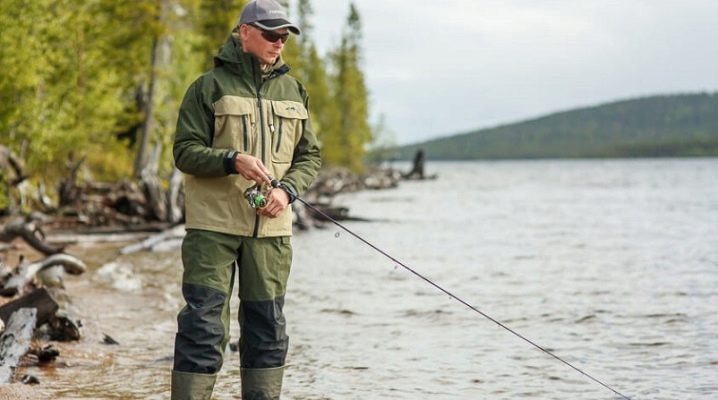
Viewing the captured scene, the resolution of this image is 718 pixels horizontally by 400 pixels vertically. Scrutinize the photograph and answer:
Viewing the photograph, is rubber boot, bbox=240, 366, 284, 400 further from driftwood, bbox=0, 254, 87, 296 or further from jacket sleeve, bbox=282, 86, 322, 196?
driftwood, bbox=0, 254, 87, 296

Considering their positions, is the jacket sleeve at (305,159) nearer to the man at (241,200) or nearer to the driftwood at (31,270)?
the man at (241,200)

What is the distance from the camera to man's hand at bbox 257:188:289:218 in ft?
17.0

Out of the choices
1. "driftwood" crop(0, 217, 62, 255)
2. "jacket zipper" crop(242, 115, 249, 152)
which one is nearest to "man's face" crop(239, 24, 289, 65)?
"jacket zipper" crop(242, 115, 249, 152)

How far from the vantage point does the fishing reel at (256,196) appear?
5.17 meters

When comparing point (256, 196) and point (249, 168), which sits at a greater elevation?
point (249, 168)

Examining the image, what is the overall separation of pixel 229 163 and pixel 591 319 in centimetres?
708

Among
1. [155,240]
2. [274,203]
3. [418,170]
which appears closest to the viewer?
[274,203]

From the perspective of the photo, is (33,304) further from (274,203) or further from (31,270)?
(274,203)

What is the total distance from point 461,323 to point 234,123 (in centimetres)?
616

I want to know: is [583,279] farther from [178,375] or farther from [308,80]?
[308,80]

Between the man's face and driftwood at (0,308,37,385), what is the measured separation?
2985 millimetres

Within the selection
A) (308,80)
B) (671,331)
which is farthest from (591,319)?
(308,80)

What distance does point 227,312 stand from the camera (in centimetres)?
538

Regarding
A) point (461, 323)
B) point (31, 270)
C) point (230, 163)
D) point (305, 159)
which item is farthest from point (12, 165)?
point (230, 163)
